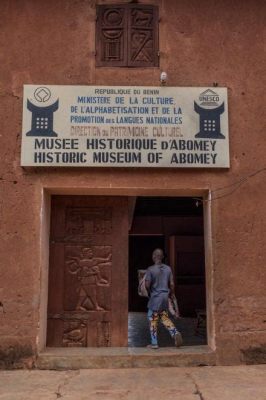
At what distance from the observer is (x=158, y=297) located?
690cm

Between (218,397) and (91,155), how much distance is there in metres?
3.44

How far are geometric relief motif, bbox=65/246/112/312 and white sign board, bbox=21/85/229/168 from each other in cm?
134

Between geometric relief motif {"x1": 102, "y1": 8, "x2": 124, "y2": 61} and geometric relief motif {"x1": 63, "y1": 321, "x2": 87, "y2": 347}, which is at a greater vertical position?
geometric relief motif {"x1": 102, "y1": 8, "x2": 124, "y2": 61}

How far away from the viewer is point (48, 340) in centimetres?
687

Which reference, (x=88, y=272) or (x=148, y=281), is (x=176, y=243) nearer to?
(x=148, y=281)

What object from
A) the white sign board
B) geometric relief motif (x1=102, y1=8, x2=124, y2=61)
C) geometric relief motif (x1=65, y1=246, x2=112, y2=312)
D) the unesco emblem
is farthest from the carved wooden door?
geometric relief motif (x1=102, y1=8, x2=124, y2=61)

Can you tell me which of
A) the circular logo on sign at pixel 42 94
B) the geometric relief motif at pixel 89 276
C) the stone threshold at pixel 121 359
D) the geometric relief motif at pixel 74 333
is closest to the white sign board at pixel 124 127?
the circular logo on sign at pixel 42 94

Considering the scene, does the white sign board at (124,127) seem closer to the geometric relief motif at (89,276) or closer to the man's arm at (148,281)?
the geometric relief motif at (89,276)

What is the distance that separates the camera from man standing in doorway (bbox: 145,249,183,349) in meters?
6.79

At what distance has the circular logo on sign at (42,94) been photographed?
6.74 m

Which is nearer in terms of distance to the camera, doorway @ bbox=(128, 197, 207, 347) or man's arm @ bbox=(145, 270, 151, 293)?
man's arm @ bbox=(145, 270, 151, 293)

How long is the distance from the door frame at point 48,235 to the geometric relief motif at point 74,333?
316 mm

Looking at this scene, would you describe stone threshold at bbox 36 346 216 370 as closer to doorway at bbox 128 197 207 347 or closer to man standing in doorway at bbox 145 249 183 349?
man standing in doorway at bbox 145 249 183 349

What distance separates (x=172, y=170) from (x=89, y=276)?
1.96 m
